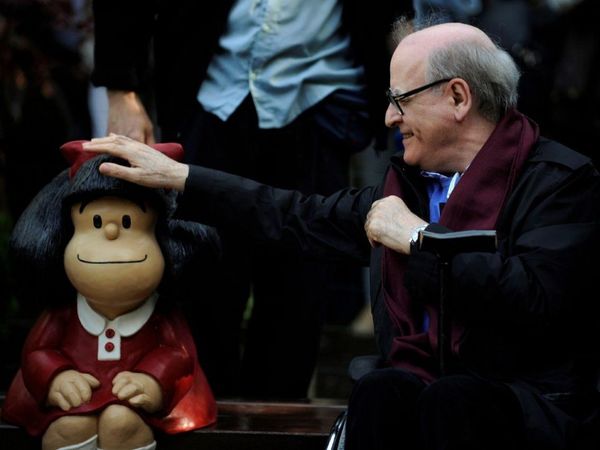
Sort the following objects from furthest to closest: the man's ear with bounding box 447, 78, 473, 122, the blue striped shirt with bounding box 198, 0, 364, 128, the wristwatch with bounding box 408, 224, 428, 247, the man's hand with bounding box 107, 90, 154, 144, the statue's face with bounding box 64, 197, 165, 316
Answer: the blue striped shirt with bounding box 198, 0, 364, 128 → the man's hand with bounding box 107, 90, 154, 144 → the statue's face with bounding box 64, 197, 165, 316 → the man's ear with bounding box 447, 78, 473, 122 → the wristwatch with bounding box 408, 224, 428, 247

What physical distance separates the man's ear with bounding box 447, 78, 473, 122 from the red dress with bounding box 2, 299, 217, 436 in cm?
107

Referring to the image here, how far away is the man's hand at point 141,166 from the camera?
3.80m

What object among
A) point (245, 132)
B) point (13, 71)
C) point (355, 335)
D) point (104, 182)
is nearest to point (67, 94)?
point (13, 71)

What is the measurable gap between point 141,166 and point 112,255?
0.27 metres

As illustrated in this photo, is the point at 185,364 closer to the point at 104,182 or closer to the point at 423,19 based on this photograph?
the point at 104,182

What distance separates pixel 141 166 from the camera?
12.6ft

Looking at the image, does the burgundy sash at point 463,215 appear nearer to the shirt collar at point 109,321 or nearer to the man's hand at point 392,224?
the man's hand at point 392,224

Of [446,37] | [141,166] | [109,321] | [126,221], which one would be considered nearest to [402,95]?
[446,37]

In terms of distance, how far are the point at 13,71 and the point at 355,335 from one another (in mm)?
2433

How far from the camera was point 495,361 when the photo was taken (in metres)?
3.49

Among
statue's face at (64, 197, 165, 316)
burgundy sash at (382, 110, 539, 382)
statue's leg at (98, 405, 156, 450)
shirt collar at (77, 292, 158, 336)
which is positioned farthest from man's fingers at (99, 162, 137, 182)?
burgundy sash at (382, 110, 539, 382)

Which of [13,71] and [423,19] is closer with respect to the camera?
[423,19]

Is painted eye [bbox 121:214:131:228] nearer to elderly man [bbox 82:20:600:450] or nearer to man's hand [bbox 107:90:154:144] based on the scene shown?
elderly man [bbox 82:20:600:450]

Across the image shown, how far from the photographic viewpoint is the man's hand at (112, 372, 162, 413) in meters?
3.82
